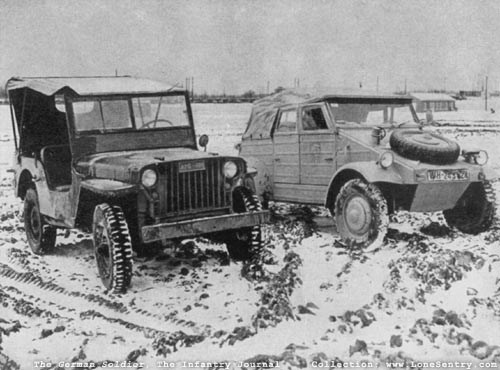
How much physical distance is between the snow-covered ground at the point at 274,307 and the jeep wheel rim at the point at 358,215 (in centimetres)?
24

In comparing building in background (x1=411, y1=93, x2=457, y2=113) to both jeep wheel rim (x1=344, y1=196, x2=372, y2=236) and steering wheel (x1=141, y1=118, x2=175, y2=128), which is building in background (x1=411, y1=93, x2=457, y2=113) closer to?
jeep wheel rim (x1=344, y1=196, x2=372, y2=236)

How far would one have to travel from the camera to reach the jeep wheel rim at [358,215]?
6.06m

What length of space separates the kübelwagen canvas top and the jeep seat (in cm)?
249

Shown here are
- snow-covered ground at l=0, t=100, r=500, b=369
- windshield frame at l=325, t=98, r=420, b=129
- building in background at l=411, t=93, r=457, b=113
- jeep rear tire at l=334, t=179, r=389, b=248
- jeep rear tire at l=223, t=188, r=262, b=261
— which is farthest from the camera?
building in background at l=411, t=93, r=457, b=113

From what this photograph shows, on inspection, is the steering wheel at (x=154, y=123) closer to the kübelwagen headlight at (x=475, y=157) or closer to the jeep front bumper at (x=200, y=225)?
the jeep front bumper at (x=200, y=225)

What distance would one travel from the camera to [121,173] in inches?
206

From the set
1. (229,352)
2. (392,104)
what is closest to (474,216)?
(392,104)

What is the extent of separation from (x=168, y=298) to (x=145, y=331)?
2.21 feet

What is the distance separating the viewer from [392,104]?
24.0 ft

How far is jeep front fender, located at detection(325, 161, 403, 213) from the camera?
6027 millimetres

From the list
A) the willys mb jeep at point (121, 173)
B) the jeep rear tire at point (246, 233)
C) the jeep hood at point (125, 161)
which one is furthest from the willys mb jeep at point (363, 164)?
the jeep hood at point (125, 161)

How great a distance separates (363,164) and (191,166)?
75.3 inches

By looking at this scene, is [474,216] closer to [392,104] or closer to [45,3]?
[392,104]

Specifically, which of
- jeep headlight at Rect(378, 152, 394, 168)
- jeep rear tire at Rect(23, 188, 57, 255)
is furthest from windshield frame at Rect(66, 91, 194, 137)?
jeep headlight at Rect(378, 152, 394, 168)
